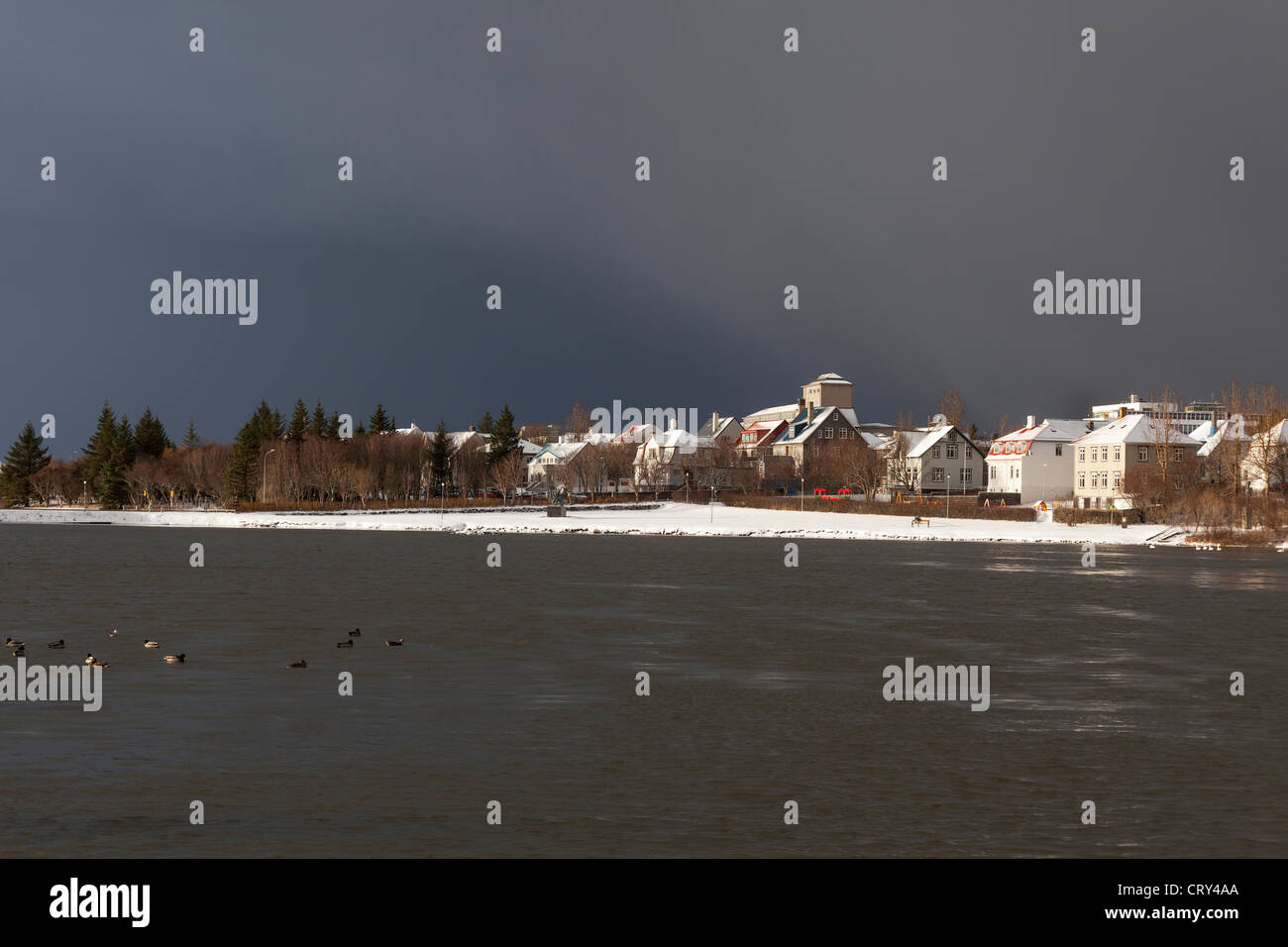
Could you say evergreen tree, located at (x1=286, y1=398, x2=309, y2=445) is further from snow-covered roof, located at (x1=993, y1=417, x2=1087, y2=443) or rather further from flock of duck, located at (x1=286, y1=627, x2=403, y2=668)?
flock of duck, located at (x1=286, y1=627, x2=403, y2=668)

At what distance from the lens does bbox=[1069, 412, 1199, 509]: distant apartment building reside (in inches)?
5202

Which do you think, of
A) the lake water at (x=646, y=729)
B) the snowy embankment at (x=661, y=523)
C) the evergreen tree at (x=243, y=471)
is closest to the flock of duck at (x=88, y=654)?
the lake water at (x=646, y=729)

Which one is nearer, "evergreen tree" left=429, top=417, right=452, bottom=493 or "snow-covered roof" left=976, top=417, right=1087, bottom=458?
"snow-covered roof" left=976, top=417, right=1087, bottom=458

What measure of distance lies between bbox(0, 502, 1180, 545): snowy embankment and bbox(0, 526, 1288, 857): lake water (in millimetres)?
Result: 50736

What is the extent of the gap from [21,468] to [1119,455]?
152539mm

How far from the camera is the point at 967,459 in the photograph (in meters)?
167

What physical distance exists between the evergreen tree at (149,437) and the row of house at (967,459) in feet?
144

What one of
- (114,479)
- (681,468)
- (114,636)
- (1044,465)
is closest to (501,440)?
(681,468)

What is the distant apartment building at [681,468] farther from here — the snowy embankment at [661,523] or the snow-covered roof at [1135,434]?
the snow-covered roof at [1135,434]

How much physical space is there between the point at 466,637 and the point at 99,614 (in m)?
13.4

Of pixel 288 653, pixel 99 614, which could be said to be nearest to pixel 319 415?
pixel 99 614

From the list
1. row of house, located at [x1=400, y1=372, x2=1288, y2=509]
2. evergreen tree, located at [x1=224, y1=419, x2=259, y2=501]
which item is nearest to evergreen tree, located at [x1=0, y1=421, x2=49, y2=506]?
evergreen tree, located at [x1=224, y1=419, x2=259, y2=501]
